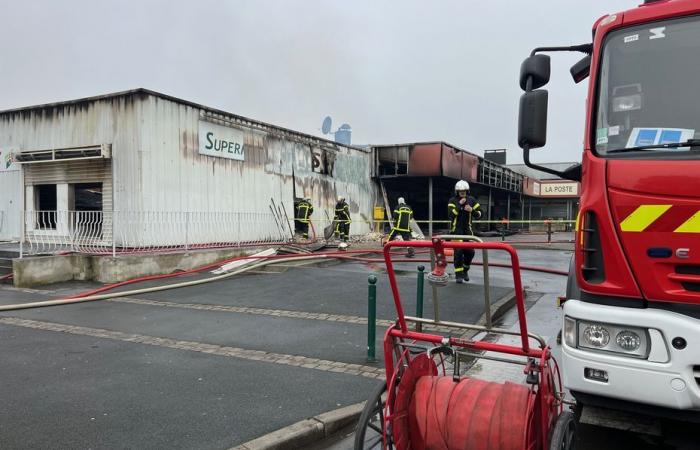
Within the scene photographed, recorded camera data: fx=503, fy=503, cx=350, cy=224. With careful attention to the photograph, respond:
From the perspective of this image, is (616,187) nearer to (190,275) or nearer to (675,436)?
(675,436)

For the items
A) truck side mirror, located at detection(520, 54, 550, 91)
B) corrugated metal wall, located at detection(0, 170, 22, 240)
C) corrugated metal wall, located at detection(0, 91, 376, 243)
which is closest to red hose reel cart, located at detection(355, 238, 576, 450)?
truck side mirror, located at detection(520, 54, 550, 91)

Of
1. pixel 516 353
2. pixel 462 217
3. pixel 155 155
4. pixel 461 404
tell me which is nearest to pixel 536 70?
pixel 516 353

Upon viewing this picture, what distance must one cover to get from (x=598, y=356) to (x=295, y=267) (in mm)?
9741

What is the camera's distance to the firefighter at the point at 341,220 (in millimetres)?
17648

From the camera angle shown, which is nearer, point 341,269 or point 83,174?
point 341,269

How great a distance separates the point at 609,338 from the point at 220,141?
528 inches

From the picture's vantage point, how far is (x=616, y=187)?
9.73 ft

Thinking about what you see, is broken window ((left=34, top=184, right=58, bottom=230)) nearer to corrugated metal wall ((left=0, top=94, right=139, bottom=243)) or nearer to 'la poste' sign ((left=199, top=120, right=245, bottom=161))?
corrugated metal wall ((left=0, top=94, right=139, bottom=243))

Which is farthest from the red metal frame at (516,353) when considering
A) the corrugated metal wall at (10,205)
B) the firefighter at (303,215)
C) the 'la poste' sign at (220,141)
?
the corrugated metal wall at (10,205)

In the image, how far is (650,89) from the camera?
10.5ft

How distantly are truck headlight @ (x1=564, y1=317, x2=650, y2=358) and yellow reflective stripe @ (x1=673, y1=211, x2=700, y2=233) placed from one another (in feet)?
1.92

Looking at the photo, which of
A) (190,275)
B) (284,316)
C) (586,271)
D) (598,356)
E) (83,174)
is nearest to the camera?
(598,356)

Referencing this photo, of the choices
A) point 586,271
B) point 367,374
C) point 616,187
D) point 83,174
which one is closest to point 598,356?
point 586,271

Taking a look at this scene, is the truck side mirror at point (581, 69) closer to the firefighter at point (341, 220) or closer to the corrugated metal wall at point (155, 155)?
the corrugated metal wall at point (155, 155)
